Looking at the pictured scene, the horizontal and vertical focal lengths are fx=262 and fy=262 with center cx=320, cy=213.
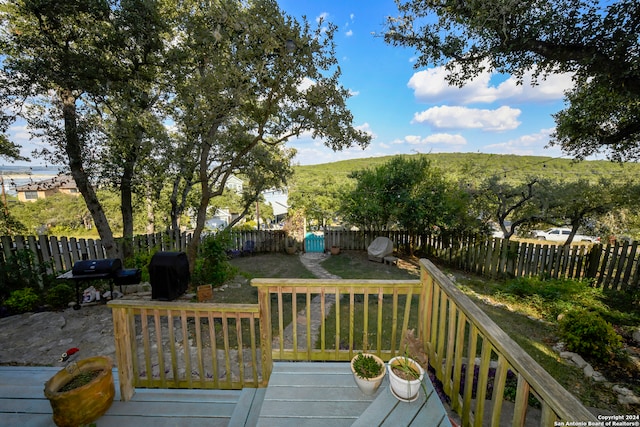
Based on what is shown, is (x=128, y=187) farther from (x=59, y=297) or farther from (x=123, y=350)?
(x=123, y=350)

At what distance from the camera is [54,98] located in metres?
5.05

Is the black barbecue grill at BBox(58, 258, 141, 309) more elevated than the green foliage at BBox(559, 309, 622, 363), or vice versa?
the black barbecue grill at BBox(58, 258, 141, 309)

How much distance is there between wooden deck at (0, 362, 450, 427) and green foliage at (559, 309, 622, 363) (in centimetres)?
310

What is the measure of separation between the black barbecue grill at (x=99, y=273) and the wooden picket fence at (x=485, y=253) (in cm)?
168

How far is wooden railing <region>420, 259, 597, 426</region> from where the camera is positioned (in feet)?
3.45

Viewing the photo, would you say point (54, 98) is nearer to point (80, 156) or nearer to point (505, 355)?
point (80, 156)

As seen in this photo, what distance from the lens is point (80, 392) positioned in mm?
1979

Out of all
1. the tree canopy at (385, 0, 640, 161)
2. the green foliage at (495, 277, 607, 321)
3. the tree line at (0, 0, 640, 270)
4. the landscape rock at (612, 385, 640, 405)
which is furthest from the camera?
the green foliage at (495, 277, 607, 321)

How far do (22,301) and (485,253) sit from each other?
10.4m

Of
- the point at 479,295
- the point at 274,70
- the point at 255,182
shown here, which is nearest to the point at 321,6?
the point at 274,70

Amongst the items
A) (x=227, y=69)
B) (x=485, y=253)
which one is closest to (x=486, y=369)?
(x=227, y=69)

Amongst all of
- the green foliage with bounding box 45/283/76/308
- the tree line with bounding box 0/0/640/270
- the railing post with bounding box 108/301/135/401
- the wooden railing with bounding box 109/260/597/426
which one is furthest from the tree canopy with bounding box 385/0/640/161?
the green foliage with bounding box 45/283/76/308

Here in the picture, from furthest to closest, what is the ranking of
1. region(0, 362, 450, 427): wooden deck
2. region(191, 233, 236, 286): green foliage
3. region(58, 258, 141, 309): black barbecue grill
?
region(191, 233, 236, 286): green foliage < region(58, 258, 141, 309): black barbecue grill < region(0, 362, 450, 427): wooden deck

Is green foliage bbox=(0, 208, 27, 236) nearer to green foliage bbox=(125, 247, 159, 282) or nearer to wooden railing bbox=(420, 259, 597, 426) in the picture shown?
green foliage bbox=(125, 247, 159, 282)
